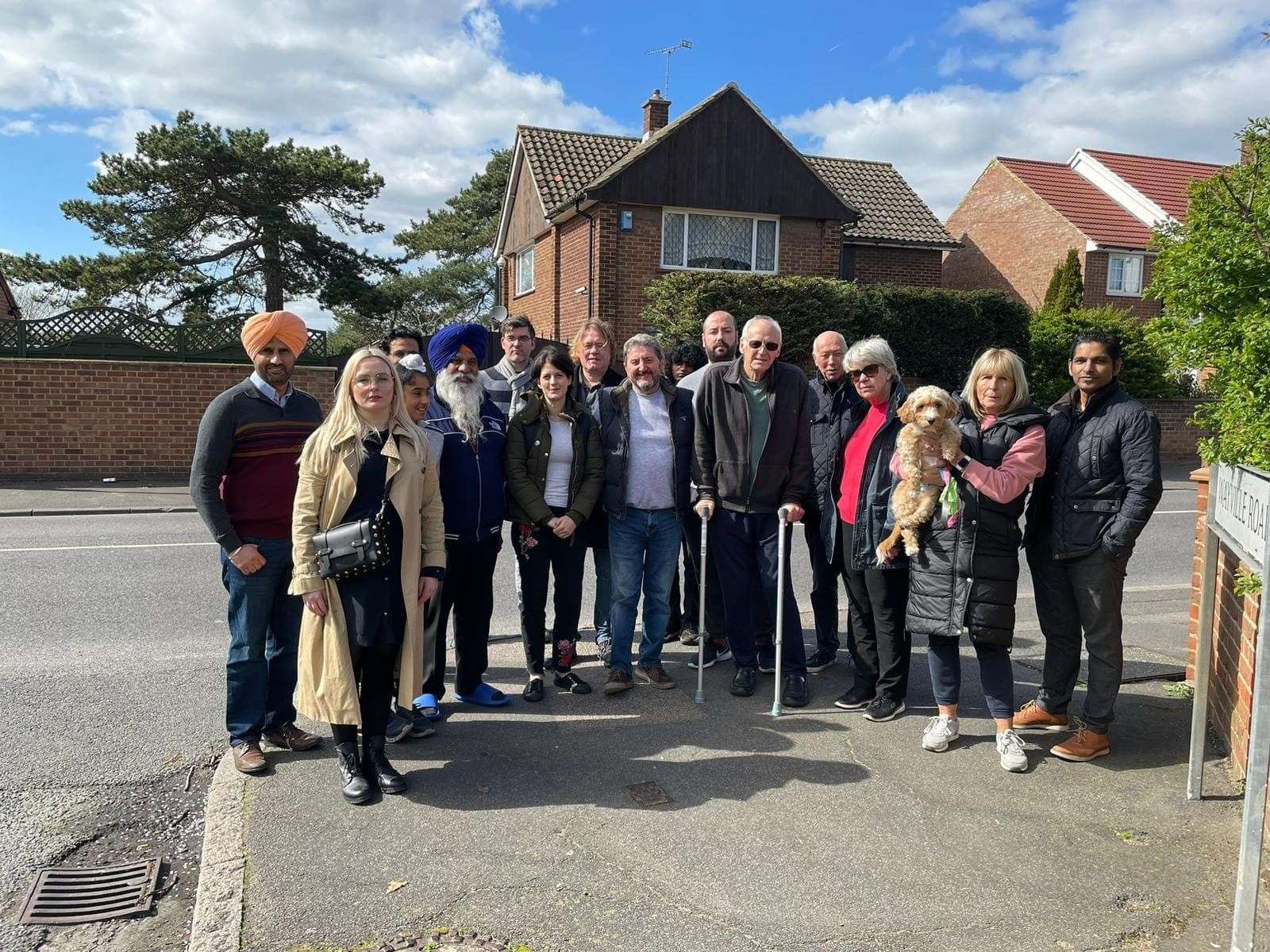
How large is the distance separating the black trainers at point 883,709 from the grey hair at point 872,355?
1.70 metres

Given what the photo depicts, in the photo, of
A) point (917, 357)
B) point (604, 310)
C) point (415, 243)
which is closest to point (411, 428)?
point (604, 310)

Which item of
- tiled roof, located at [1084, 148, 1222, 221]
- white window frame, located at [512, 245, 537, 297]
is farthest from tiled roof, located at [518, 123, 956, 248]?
tiled roof, located at [1084, 148, 1222, 221]

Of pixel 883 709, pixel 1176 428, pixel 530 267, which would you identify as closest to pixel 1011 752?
pixel 883 709

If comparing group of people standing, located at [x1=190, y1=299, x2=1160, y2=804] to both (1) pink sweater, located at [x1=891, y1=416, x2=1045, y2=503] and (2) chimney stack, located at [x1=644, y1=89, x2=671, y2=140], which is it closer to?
(1) pink sweater, located at [x1=891, y1=416, x2=1045, y2=503]

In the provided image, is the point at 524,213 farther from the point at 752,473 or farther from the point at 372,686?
the point at 372,686

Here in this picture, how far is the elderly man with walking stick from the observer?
5.00 m

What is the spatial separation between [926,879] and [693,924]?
88 centimetres

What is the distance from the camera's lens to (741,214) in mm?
20031

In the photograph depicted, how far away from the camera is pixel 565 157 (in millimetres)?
21844

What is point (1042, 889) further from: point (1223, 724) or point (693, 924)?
point (1223, 724)

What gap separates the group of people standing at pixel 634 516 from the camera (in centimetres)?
383

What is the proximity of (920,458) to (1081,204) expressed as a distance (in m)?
30.5

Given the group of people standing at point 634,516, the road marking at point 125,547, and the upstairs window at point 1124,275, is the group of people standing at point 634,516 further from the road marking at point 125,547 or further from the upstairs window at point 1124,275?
the upstairs window at point 1124,275

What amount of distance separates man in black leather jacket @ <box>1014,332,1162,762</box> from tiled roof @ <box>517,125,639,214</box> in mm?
17351
